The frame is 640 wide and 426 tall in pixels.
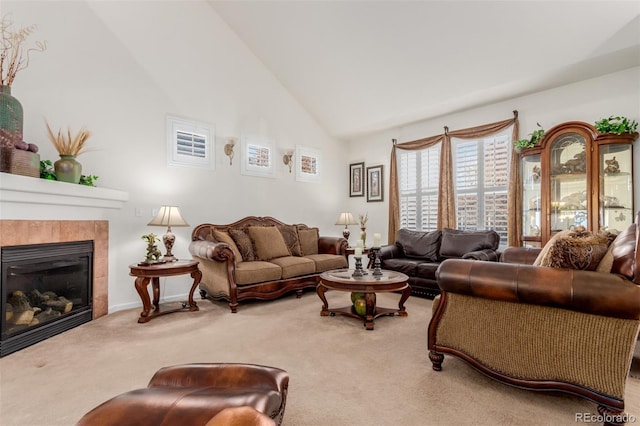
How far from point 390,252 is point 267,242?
1.84 meters

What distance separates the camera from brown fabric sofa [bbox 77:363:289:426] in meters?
0.96

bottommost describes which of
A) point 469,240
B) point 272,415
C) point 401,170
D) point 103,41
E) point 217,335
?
point 217,335

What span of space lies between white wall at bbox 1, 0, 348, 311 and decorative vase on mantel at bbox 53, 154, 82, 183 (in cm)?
38

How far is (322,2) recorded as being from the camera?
3.90 metres

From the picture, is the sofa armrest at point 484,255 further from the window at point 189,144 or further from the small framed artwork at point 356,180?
the window at point 189,144

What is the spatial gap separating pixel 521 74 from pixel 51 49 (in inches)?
206

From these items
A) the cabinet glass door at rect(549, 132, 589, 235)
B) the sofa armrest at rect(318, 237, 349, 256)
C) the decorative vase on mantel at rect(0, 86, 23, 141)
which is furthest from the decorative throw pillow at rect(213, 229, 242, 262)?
the cabinet glass door at rect(549, 132, 589, 235)

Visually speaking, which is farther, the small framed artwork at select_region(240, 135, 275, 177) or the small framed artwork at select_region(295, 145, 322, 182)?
the small framed artwork at select_region(295, 145, 322, 182)

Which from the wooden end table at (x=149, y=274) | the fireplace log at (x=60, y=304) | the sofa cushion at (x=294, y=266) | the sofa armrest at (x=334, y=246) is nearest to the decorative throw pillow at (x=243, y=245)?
the sofa cushion at (x=294, y=266)

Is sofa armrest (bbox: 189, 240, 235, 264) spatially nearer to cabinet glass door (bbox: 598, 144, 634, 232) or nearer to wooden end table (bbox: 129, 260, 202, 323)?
wooden end table (bbox: 129, 260, 202, 323)

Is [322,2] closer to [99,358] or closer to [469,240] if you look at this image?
[469,240]

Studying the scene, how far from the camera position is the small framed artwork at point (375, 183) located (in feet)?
20.1

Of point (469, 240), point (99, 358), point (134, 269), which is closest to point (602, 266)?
point (469, 240)

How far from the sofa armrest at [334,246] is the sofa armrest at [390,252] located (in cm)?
64
